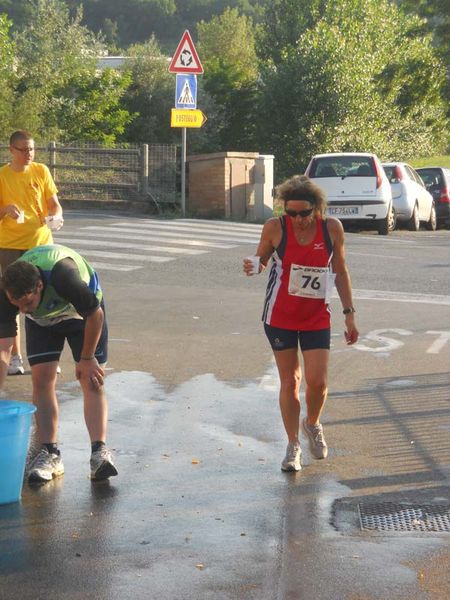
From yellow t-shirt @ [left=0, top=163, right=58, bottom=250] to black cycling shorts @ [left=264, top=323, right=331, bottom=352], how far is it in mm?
2985

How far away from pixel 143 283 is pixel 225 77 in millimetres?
27393

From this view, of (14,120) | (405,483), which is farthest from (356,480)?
(14,120)

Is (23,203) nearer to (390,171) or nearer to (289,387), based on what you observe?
(289,387)

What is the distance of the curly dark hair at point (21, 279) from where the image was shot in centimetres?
562

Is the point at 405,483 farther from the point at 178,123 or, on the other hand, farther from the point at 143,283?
the point at 178,123

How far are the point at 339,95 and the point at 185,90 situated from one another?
1528cm

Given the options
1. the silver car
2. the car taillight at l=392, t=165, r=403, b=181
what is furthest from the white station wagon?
the car taillight at l=392, t=165, r=403, b=181

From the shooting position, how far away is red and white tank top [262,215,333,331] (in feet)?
21.4

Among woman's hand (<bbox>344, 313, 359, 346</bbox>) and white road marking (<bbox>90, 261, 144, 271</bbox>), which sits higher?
woman's hand (<bbox>344, 313, 359, 346</bbox>)

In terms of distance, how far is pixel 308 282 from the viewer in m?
6.52

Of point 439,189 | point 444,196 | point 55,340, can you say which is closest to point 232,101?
point 439,189

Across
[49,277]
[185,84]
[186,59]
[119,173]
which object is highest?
[186,59]

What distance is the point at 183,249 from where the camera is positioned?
17859 millimetres

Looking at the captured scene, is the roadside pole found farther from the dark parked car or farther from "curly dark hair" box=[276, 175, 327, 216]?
"curly dark hair" box=[276, 175, 327, 216]
